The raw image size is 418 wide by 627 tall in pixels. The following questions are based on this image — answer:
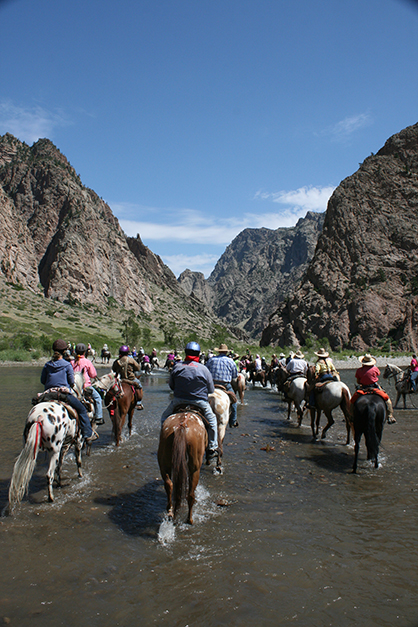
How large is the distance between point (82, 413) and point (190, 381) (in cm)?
284

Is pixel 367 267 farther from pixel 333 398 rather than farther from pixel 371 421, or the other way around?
pixel 371 421

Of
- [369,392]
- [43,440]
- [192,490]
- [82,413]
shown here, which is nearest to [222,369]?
[369,392]

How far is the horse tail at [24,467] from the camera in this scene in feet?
21.6

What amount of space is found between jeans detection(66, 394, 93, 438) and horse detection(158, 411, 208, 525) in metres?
2.68

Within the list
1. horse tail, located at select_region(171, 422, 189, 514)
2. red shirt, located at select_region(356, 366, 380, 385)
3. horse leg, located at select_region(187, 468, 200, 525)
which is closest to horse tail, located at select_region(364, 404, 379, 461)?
red shirt, located at select_region(356, 366, 380, 385)

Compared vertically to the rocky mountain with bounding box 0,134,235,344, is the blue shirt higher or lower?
lower

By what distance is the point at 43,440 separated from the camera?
7.16 metres

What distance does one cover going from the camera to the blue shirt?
7.27 m

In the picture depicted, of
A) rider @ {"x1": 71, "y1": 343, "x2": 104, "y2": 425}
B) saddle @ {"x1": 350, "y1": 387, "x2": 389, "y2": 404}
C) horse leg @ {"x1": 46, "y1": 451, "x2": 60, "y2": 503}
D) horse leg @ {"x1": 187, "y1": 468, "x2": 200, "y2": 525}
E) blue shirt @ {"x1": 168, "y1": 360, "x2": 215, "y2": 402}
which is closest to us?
horse leg @ {"x1": 187, "y1": 468, "x2": 200, "y2": 525}

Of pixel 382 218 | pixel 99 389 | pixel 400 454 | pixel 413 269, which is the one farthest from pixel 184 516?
pixel 382 218

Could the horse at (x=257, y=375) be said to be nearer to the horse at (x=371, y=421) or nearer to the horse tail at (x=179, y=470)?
the horse at (x=371, y=421)

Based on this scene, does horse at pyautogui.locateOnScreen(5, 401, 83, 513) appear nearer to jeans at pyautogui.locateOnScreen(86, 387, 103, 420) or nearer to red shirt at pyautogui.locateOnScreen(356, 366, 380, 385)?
jeans at pyautogui.locateOnScreen(86, 387, 103, 420)

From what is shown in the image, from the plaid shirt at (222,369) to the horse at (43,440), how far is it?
389cm

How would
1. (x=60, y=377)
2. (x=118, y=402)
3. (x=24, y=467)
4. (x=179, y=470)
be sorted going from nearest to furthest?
(x=179, y=470) < (x=24, y=467) < (x=60, y=377) < (x=118, y=402)
